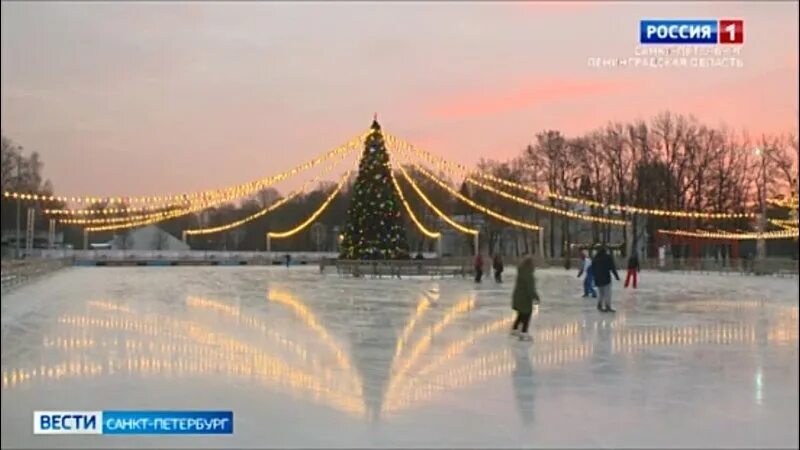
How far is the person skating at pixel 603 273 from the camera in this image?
910cm

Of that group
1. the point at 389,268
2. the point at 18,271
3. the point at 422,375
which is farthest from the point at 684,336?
the point at 389,268

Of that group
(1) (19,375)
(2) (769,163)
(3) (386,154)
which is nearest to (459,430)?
(1) (19,375)

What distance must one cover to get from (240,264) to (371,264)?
1956 centimetres

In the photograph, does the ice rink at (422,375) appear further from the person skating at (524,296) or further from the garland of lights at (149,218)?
Answer: the garland of lights at (149,218)

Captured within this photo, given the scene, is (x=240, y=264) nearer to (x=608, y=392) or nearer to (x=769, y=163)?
(x=769, y=163)

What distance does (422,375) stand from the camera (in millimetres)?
4941

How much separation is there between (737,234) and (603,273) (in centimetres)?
178

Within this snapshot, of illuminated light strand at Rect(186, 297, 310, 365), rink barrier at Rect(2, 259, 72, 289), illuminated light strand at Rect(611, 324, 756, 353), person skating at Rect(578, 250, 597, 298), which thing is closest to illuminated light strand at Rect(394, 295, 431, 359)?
illuminated light strand at Rect(186, 297, 310, 365)

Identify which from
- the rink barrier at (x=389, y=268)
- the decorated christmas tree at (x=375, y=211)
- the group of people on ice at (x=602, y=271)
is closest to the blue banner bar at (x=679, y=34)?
the group of people on ice at (x=602, y=271)

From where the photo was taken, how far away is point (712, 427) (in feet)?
11.5

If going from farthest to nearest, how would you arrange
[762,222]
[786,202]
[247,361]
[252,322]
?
[786,202] → [252,322] → [762,222] → [247,361]

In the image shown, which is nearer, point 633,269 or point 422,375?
point 422,375

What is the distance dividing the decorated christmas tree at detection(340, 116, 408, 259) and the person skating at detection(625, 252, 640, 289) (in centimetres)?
1276

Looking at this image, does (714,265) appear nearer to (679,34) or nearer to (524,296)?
(524,296)
